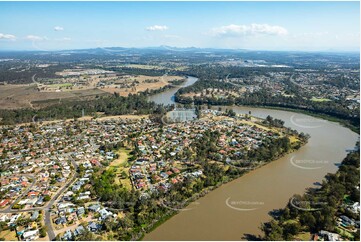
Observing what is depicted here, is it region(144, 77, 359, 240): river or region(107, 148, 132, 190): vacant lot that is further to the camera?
region(107, 148, 132, 190): vacant lot

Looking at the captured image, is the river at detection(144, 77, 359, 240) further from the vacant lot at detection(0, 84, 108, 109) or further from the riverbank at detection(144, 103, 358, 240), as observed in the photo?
the vacant lot at detection(0, 84, 108, 109)

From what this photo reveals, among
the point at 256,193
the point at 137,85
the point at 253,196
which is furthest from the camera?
the point at 137,85

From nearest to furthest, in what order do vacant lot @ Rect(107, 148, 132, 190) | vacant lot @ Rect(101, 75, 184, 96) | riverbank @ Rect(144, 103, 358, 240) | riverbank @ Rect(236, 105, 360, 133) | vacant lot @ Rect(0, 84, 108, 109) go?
riverbank @ Rect(144, 103, 358, 240) → vacant lot @ Rect(107, 148, 132, 190) → riverbank @ Rect(236, 105, 360, 133) → vacant lot @ Rect(0, 84, 108, 109) → vacant lot @ Rect(101, 75, 184, 96)

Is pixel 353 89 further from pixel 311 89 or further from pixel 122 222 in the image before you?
pixel 122 222

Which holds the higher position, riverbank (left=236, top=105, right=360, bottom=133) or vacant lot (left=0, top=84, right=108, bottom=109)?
vacant lot (left=0, top=84, right=108, bottom=109)

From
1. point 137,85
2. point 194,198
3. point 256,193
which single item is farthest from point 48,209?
point 137,85

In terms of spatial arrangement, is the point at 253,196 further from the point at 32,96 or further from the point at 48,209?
the point at 32,96

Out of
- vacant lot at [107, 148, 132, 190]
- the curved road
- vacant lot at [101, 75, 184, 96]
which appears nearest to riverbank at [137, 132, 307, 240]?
vacant lot at [107, 148, 132, 190]

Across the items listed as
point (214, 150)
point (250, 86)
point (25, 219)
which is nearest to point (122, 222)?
point (25, 219)

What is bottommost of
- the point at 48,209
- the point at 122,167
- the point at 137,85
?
the point at 48,209
